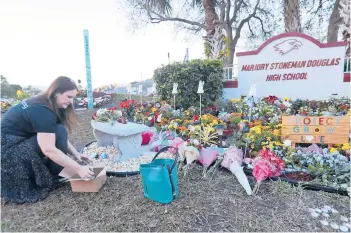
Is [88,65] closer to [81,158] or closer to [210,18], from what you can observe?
[210,18]

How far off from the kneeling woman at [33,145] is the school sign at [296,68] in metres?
5.20

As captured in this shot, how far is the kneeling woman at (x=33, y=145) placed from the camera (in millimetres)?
1924

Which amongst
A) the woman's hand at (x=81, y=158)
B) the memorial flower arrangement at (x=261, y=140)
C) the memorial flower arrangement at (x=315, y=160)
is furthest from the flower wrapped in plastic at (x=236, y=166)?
the woman's hand at (x=81, y=158)

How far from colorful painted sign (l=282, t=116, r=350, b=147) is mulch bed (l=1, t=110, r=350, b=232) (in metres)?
1.19

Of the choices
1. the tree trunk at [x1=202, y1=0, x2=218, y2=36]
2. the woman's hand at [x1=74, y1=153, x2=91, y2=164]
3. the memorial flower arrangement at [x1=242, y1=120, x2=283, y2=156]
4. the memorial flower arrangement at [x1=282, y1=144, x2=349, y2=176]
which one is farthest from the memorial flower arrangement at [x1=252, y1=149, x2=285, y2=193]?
the tree trunk at [x1=202, y1=0, x2=218, y2=36]

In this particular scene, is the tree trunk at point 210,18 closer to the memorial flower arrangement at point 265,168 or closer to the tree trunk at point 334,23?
the tree trunk at point 334,23

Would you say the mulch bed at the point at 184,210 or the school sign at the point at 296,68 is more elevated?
the school sign at the point at 296,68

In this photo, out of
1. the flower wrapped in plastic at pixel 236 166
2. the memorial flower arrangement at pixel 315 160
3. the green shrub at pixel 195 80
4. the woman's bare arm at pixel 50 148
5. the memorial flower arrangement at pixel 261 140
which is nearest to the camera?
the woman's bare arm at pixel 50 148

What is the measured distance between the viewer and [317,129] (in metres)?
3.09

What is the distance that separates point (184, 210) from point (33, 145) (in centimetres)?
138

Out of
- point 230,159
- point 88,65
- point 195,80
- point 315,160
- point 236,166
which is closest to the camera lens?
point 236,166

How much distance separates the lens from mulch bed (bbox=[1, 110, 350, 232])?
1.73 metres

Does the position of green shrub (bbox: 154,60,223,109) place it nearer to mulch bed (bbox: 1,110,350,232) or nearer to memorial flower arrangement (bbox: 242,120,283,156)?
memorial flower arrangement (bbox: 242,120,283,156)

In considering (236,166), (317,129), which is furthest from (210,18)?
(236,166)
